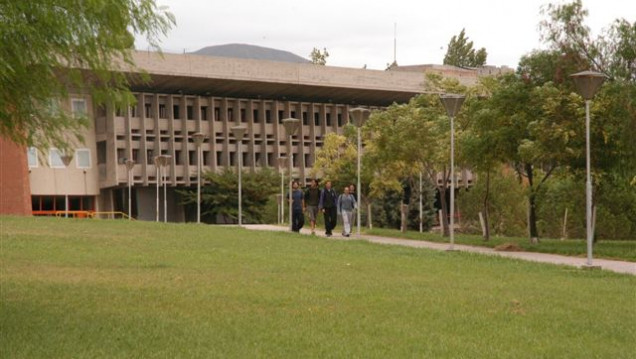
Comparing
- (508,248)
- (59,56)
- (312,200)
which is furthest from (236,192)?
(59,56)

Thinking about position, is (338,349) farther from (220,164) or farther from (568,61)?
(220,164)

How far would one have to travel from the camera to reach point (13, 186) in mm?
58250

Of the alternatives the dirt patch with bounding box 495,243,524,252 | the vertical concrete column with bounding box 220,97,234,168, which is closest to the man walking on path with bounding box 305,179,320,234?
the dirt patch with bounding box 495,243,524,252

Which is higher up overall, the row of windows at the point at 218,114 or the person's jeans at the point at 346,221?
the row of windows at the point at 218,114

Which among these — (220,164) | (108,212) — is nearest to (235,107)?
(220,164)

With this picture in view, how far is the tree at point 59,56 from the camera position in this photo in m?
11.4

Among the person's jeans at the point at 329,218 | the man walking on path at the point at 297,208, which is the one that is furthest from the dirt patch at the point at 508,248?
the man walking on path at the point at 297,208

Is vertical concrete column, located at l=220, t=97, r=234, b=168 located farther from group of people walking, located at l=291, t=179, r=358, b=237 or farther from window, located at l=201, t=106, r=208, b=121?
group of people walking, located at l=291, t=179, r=358, b=237

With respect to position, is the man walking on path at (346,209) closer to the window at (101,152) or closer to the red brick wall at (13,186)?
the red brick wall at (13,186)

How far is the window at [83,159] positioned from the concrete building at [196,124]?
0.07 metres

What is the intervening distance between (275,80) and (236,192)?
8.57 m

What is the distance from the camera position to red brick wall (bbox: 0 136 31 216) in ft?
190

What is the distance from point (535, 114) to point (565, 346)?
73.7 ft

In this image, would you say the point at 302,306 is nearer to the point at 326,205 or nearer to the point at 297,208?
the point at 326,205
